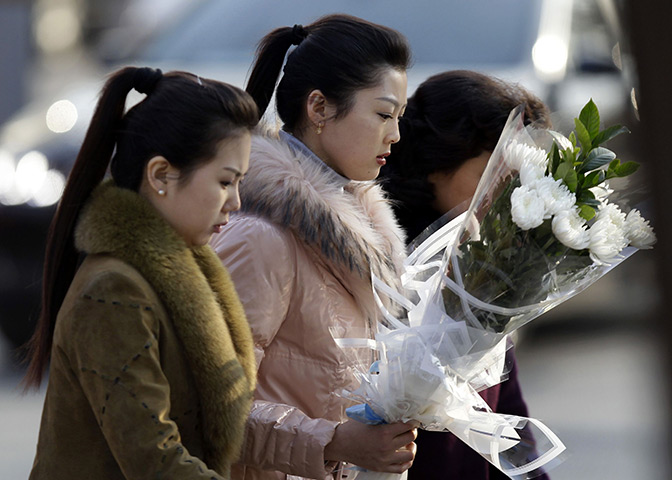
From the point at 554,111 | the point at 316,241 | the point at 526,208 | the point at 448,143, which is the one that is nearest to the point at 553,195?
the point at 526,208

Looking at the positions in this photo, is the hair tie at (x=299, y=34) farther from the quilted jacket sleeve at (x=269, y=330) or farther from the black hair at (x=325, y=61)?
the quilted jacket sleeve at (x=269, y=330)

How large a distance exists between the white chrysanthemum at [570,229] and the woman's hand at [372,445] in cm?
49

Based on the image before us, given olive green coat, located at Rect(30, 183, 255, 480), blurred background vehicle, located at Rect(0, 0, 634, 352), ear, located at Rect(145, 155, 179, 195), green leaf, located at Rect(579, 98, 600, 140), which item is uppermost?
blurred background vehicle, located at Rect(0, 0, 634, 352)

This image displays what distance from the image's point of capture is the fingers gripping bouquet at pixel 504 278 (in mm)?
2025

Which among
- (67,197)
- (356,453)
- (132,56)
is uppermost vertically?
(132,56)

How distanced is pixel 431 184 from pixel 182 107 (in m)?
1.15

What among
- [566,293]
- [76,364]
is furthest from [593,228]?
[76,364]

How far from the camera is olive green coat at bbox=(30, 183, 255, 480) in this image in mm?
1790

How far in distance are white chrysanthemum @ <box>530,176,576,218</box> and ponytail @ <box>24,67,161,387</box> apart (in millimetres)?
739

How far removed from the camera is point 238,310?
207 cm

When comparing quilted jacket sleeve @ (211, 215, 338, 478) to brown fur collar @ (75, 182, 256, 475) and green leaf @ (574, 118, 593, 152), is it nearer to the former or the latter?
brown fur collar @ (75, 182, 256, 475)

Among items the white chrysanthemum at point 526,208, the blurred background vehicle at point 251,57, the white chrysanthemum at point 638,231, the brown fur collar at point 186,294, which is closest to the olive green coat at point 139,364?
the brown fur collar at point 186,294

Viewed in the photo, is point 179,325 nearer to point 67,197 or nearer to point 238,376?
point 238,376

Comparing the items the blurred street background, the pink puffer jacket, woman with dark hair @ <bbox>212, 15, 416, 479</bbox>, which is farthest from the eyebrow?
the blurred street background
